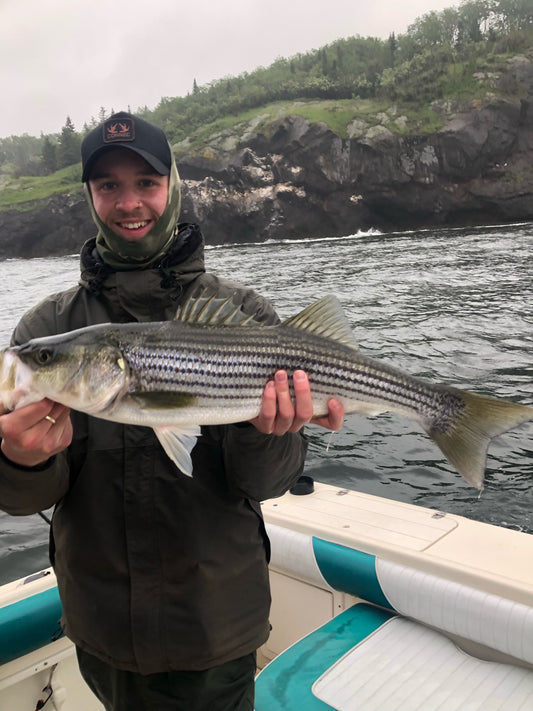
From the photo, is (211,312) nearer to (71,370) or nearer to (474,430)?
(71,370)

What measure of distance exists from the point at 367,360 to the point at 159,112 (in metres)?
118

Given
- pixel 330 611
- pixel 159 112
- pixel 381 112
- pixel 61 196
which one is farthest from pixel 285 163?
pixel 330 611

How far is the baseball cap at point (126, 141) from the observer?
9.96 ft

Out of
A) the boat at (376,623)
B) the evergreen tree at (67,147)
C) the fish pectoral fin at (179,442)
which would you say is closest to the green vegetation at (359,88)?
the evergreen tree at (67,147)

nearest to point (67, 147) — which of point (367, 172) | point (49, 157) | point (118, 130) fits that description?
point (49, 157)

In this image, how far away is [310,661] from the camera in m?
3.84

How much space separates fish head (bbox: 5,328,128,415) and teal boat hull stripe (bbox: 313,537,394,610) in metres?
2.64

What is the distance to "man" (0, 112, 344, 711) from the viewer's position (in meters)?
2.60

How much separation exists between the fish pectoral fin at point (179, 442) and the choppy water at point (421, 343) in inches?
269

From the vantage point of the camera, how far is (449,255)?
31859 mm

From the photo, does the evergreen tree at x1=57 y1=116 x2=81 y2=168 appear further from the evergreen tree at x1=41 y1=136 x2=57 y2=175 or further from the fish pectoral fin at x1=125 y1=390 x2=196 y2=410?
the fish pectoral fin at x1=125 y1=390 x2=196 y2=410

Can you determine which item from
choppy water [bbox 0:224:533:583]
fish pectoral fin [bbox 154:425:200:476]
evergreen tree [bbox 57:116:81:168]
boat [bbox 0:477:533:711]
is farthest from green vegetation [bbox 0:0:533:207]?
fish pectoral fin [bbox 154:425:200:476]

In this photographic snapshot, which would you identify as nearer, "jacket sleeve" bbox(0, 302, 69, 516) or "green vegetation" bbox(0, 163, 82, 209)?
"jacket sleeve" bbox(0, 302, 69, 516)

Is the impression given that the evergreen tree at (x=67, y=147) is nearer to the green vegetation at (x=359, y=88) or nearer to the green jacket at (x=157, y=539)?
the green vegetation at (x=359, y=88)
